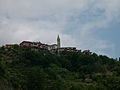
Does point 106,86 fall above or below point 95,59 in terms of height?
below

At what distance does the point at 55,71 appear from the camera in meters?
66.6

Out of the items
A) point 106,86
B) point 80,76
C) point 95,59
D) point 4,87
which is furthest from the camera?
point 95,59

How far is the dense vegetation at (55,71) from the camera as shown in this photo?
5112 cm

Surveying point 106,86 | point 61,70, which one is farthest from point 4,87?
point 61,70

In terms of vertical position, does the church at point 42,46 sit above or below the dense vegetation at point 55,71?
above

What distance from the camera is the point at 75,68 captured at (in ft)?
266

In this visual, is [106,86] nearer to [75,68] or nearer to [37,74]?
[37,74]

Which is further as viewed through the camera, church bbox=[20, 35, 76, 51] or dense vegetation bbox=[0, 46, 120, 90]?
church bbox=[20, 35, 76, 51]

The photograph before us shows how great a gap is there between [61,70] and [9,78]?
70.6 ft

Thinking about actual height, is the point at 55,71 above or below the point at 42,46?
below

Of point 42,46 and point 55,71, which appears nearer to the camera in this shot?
point 55,71

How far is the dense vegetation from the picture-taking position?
51.1 meters

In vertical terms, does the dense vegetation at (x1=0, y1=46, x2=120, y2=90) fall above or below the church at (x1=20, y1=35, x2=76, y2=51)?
below

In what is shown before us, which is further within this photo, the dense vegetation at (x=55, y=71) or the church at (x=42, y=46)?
the church at (x=42, y=46)
